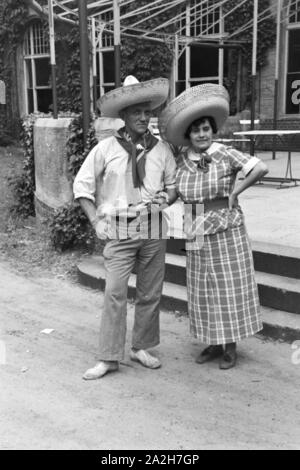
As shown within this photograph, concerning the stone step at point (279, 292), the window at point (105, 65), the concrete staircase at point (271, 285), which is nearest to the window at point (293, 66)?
the window at point (105, 65)

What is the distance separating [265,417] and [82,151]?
13.4 feet

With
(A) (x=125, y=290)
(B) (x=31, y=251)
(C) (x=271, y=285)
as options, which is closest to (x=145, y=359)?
(A) (x=125, y=290)

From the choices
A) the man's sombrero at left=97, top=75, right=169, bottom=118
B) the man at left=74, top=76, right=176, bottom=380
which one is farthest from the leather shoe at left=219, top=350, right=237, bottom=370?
the man's sombrero at left=97, top=75, right=169, bottom=118

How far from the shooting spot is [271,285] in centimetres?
434

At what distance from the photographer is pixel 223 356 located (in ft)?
12.5

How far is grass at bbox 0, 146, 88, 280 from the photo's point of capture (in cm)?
619

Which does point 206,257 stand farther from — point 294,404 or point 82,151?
point 82,151

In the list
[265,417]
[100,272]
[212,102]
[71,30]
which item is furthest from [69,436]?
[71,30]

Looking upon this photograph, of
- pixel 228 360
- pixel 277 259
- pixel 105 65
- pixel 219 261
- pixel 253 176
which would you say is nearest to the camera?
pixel 253 176

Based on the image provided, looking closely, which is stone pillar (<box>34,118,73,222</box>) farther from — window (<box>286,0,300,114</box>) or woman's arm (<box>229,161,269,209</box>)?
window (<box>286,0,300,114</box>)

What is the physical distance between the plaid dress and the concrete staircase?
1.28ft

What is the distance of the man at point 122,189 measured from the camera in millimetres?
3520

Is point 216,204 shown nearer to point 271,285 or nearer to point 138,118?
point 138,118

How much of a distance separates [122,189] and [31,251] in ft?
11.7
